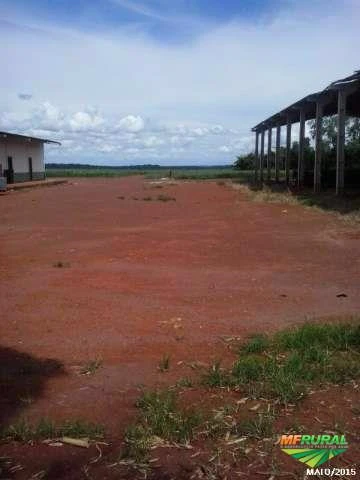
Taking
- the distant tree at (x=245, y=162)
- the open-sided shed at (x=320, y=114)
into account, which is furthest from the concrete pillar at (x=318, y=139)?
the distant tree at (x=245, y=162)

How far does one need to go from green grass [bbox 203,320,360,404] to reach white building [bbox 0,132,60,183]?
38.6 meters

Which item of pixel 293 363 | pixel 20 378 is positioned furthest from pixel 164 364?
pixel 20 378

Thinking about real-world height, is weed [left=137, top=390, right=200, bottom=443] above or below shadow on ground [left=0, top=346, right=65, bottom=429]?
above

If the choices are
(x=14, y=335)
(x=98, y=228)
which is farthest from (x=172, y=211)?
(x=14, y=335)

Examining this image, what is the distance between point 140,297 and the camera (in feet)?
26.1

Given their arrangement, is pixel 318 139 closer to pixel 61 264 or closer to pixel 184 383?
pixel 61 264

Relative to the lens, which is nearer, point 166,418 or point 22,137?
point 166,418

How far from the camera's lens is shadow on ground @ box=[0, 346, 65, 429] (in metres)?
4.37

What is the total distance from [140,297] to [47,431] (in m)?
4.16

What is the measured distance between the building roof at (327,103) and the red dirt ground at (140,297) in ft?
24.7

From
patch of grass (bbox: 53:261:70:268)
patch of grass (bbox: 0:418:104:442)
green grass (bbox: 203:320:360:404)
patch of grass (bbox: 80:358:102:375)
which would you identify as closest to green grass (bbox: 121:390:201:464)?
patch of grass (bbox: 0:418:104:442)

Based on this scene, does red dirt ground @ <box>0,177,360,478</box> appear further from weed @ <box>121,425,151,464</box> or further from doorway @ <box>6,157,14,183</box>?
doorway @ <box>6,157,14,183</box>

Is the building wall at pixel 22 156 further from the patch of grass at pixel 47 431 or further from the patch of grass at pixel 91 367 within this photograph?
the patch of grass at pixel 47 431

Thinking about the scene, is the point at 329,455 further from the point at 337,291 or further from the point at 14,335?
the point at 337,291
